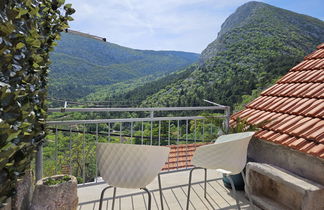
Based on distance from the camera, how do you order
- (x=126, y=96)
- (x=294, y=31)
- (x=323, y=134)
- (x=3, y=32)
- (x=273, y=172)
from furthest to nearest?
1. (x=294, y=31)
2. (x=126, y=96)
3. (x=273, y=172)
4. (x=323, y=134)
5. (x=3, y=32)

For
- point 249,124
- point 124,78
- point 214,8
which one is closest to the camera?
point 249,124

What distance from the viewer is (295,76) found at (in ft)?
11.2

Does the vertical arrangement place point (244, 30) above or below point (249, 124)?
above

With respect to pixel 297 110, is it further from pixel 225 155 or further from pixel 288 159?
pixel 225 155

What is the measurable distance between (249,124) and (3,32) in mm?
2537

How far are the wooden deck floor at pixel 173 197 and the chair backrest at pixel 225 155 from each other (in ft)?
2.29

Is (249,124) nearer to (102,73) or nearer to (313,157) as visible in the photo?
(313,157)

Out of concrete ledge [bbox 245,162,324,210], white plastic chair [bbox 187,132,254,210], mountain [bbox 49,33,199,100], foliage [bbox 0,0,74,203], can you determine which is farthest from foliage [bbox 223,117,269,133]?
mountain [bbox 49,33,199,100]

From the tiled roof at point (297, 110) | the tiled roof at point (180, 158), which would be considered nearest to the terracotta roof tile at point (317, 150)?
the tiled roof at point (297, 110)

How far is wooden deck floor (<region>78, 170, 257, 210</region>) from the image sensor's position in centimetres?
258

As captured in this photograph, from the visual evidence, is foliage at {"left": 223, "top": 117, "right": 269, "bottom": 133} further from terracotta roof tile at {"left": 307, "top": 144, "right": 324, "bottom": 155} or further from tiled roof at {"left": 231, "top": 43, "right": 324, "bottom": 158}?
terracotta roof tile at {"left": 307, "top": 144, "right": 324, "bottom": 155}

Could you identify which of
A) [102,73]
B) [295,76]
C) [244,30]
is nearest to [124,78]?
[102,73]

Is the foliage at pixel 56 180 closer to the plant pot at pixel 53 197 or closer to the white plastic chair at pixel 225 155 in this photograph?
the plant pot at pixel 53 197

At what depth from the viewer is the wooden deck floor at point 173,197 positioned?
8.47ft
